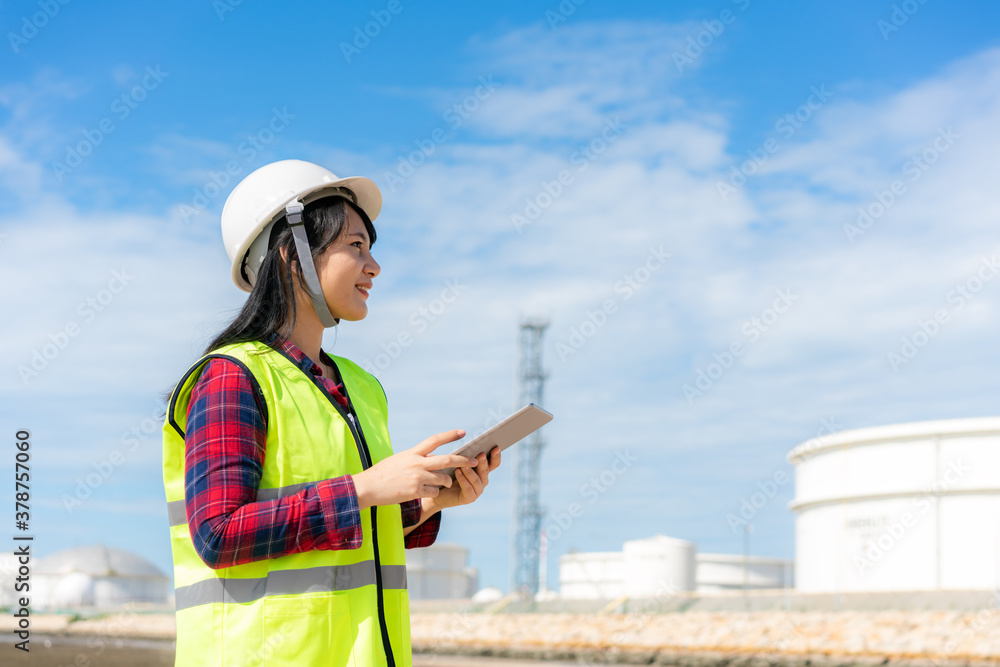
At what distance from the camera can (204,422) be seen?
1.78m

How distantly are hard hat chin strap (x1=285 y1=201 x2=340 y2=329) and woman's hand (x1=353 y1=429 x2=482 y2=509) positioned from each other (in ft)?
1.39

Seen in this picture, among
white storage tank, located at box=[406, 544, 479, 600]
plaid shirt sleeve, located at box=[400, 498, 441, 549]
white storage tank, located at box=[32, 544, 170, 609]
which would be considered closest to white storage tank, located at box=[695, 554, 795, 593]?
white storage tank, located at box=[406, 544, 479, 600]

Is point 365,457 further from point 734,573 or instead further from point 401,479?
point 734,573

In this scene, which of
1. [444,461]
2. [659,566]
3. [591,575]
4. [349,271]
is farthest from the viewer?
[591,575]

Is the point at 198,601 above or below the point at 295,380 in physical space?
below

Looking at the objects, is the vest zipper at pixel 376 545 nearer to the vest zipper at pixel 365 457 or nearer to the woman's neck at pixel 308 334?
the vest zipper at pixel 365 457

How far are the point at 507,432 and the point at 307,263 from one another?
1.87ft

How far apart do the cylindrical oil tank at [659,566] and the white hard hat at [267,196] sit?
Result: 117ft

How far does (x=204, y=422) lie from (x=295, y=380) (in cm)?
22

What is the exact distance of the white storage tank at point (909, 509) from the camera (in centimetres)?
2400

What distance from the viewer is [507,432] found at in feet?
6.56

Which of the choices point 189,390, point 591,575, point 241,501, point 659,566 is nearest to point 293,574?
point 241,501

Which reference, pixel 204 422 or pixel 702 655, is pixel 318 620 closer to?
pixel 204 422

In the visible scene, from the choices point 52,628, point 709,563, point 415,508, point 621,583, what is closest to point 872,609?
point 415,508
